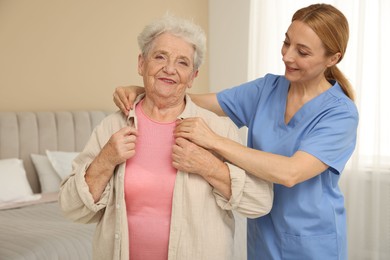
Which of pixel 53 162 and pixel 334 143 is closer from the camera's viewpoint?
pixel 334 143

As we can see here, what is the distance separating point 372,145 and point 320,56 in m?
2.27

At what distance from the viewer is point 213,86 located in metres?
4.88

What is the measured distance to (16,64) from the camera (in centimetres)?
373

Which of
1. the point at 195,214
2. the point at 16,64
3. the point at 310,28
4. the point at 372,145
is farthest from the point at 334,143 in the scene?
the point at 16,64

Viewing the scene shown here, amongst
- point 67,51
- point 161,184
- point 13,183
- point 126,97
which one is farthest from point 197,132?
point 67,51

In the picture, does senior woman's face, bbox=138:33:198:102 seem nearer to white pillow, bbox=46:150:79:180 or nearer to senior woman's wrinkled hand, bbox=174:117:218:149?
senior woman's wrinkled hand, bbox=174:117:218:149

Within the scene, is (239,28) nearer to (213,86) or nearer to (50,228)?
(213,86)

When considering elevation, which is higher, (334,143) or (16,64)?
(16,64)

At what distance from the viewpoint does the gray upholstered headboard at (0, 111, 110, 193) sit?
352 cm

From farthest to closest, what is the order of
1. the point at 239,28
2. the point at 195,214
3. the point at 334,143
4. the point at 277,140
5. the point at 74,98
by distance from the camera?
the point at 239,28 → the point at 74,98 → the point at 277,140 → the point at 334,143 → the point at 195,214

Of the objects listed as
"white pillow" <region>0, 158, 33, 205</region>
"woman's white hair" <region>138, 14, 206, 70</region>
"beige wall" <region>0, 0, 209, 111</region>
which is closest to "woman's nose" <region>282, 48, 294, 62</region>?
"woman's white hair" <region>138, 14, 206, 70</region>

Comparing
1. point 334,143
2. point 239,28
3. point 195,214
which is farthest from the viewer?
point 239,28

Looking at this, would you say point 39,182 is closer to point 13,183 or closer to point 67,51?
point 13,183

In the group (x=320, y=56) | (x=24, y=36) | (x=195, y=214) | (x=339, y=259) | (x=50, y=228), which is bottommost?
(x=50, y=228)
